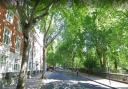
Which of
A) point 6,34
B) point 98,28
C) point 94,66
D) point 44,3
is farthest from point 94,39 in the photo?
point 44,3

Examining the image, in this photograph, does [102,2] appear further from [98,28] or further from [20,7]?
[98,28]

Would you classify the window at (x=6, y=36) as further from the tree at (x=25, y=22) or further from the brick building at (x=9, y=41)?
the tree at (x=25, y=22)

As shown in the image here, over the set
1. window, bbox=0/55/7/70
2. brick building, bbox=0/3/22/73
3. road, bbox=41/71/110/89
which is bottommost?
road, bbox=41/71/110/89

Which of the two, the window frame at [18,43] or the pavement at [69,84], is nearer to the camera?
the pavement at [69,84]

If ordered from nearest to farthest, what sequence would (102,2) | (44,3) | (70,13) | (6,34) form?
(102,2)
(44,3)
(70,13)
(6,34)

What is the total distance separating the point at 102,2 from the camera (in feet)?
50.3

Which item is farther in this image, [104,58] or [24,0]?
[104,58]

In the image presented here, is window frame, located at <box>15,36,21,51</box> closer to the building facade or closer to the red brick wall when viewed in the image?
the red brick wall

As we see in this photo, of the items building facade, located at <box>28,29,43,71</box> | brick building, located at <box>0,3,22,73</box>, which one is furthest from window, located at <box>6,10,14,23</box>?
building facade, located at <box>28,29,43,71</box>

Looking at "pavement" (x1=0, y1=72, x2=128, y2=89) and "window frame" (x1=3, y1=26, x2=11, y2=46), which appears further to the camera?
"window frame" (x1=3, y1=26, x2=11, y2=46)

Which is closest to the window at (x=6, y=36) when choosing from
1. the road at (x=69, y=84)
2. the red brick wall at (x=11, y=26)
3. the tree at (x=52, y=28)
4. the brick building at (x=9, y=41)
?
the brick building at (x=9, y=41)

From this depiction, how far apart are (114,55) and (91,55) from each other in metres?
9.33

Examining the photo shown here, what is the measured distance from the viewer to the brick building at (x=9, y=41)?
1188 inches

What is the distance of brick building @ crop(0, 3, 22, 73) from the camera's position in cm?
3019
